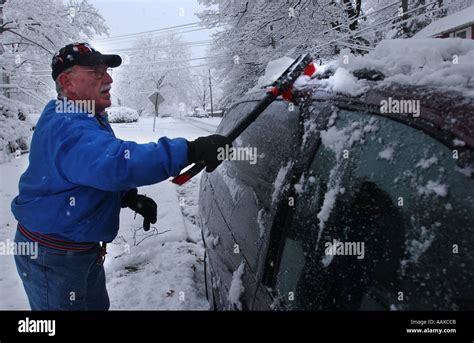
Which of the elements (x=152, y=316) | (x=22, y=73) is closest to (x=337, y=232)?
(x=152, y=316)

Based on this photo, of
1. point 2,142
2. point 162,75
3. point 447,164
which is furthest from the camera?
point 162,75

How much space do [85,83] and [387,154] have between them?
58.6 inches

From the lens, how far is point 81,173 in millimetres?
1548

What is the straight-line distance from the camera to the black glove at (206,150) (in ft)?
5.21

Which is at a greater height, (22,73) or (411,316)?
(22,73)

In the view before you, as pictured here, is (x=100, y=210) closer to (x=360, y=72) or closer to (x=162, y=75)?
(x=360, y=72)

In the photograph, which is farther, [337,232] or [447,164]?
[337,232]

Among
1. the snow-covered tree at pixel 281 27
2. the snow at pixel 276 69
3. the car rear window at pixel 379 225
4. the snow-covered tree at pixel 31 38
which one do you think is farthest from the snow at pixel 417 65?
the snow-covered tree at pixel 31 38

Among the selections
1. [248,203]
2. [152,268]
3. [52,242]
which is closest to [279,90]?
[248,203]

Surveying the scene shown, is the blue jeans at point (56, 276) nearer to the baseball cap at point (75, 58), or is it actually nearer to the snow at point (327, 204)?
the baseball cap at point (75, 58)

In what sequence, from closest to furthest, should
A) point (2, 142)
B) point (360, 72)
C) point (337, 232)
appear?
point (337, 232)
point (360, 72)
point (2, 142)

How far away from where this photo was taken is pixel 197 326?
1.27 meters

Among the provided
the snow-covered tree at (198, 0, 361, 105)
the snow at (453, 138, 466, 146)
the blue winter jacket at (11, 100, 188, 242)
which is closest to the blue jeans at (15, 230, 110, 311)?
the blue winter jacket at (11, 100, 188, 242)

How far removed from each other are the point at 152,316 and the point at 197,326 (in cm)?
16
